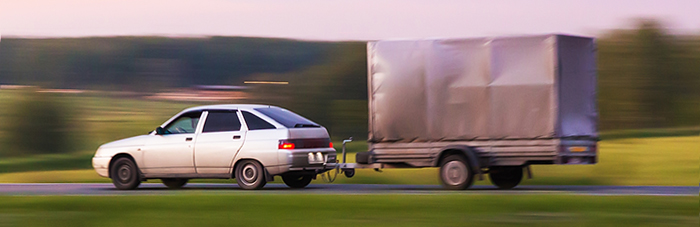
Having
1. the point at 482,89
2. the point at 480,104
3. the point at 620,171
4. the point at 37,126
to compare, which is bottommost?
the point at 620,171

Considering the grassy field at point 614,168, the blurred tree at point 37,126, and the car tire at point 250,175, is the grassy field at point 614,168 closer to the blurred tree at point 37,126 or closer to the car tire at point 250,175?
the car tire at point 250,175

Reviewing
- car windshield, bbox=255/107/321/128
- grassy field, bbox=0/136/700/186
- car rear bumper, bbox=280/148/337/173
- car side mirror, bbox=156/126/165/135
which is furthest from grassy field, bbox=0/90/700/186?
car side mirror, bbox=156/126/165/135

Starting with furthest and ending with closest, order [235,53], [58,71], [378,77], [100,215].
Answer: [58,71] → [235,53] → [378,77] → [100,215]

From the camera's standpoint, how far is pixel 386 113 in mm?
14414

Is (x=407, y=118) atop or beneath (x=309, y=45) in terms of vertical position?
beneath

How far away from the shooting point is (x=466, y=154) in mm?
13773

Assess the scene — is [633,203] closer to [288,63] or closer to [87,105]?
[288,63]

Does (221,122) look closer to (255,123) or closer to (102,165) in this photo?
(255,123)

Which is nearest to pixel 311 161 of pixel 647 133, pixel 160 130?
pixel 160 130

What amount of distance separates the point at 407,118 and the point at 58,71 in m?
64.4

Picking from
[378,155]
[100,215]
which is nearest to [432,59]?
[378,155]

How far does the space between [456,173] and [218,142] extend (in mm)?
4017

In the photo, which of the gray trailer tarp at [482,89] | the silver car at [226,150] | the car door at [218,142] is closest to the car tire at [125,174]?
the silver car at [226,150]

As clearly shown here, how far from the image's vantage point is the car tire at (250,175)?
1435cm
